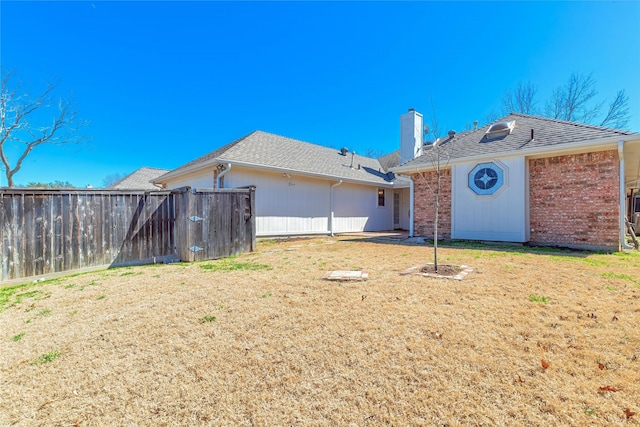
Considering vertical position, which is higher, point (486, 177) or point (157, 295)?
point (486, 177)

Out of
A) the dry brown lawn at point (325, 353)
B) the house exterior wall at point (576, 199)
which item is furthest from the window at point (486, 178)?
the dry brown lawn at point (325, 353)

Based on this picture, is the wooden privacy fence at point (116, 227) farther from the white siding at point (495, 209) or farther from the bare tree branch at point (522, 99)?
the bare tree branch at point (522, 99)

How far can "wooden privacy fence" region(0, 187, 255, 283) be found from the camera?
517cm

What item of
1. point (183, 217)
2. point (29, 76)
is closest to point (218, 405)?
point (183, 217)

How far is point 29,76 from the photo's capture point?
1443 cm

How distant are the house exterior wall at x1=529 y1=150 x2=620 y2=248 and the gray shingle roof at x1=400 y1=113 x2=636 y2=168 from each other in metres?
0.56

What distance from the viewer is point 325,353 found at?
2.50 meters

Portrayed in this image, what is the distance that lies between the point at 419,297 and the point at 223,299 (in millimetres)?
2764

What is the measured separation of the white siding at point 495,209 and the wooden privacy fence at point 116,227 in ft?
24.3

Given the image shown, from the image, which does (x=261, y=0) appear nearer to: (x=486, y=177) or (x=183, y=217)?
(x=183, y=217)

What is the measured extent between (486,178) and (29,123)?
2476 cm

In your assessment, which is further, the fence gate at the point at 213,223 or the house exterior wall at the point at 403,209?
the house exterior wall at the point at 403,209

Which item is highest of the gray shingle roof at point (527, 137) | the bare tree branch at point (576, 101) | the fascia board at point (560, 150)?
the bare tree branch at point (576, 101)

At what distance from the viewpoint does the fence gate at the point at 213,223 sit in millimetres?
6816
